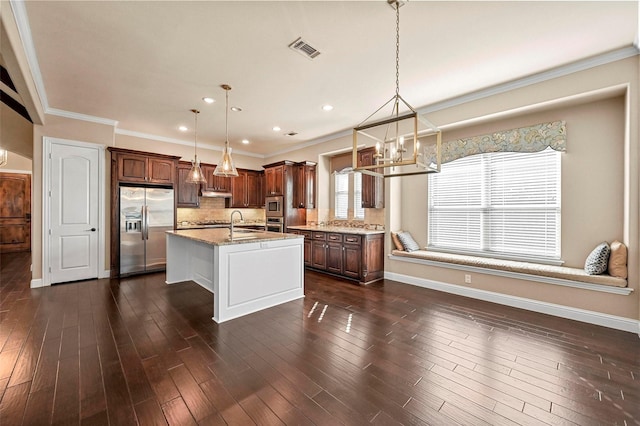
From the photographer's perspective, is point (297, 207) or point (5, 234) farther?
point (5, 234)

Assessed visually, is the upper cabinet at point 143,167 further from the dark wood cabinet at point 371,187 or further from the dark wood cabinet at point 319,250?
the dark wood cabinet at point 371,187

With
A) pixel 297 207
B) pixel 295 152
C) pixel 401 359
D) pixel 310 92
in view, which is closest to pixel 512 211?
pixel 401 359

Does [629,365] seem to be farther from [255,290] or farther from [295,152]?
[295,152]

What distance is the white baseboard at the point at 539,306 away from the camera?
2.95 m

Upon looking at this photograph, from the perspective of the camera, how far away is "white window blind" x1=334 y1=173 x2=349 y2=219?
6316 millimetres

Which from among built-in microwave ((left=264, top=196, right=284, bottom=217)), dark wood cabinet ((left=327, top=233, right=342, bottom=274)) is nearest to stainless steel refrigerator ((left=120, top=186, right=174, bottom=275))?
built-in microwave ((left=264, top=196, right=284, bottom=217))

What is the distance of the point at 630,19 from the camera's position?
244 centimetres

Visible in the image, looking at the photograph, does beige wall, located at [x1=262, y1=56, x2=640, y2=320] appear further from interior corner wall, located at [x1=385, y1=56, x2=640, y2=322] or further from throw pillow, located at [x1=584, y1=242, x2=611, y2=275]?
throw pillow, located at [x1=584, y1=242, x2=611, y2=275]

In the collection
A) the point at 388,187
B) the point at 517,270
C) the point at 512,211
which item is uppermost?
the point at 388,187

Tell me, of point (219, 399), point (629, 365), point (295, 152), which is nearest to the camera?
point (219, 399)

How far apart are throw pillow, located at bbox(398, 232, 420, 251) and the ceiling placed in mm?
2250

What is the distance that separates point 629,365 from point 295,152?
6.51 metres

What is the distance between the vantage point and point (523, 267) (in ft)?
11.7

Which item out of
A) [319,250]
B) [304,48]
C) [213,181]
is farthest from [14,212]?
[304,48]
